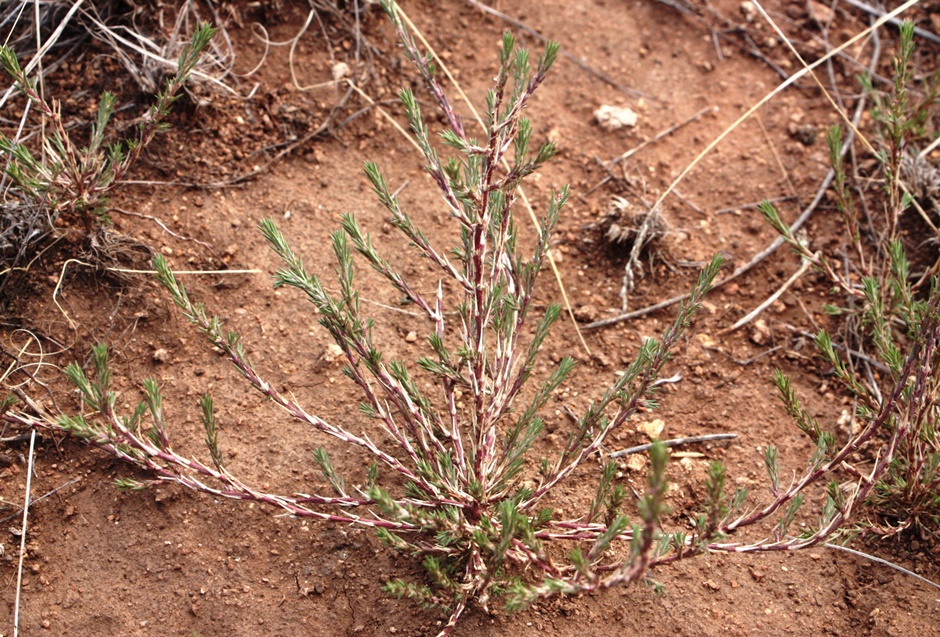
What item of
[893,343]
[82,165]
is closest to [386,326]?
[82,165]

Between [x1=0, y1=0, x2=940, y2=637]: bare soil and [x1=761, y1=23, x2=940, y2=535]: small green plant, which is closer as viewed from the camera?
[x1=761, y1=23, x2=940, y2=535]: small green plant

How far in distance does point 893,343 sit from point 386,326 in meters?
1.69

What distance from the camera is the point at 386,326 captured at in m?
2.96

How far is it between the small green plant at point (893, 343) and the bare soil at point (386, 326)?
109mm

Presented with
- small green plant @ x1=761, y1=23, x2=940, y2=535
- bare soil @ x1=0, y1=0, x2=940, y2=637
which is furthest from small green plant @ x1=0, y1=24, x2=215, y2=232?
small green plant @ x1=761, y1=23, x2=940, y2=535

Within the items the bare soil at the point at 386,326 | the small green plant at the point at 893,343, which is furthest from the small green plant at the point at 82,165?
the small green plant at the point at 893,343

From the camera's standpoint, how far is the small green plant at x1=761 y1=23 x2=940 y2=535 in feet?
7.59

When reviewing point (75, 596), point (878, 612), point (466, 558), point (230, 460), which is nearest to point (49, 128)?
point (230, 460)

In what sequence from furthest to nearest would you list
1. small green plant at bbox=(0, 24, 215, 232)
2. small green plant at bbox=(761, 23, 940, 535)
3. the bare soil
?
small green plant at bbox=(0, 24, 215, 232)
the bare soil
small green plant at bbox=(761, 23, 940, 535)

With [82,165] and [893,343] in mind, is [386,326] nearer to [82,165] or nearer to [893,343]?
[82,165]

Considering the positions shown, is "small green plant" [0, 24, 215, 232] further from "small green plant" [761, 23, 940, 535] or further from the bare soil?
"small green plant" [761, 23, 940, 535]

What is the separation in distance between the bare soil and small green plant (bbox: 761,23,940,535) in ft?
0.36

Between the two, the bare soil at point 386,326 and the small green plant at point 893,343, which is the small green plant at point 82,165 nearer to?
the bare soil at point 386,326

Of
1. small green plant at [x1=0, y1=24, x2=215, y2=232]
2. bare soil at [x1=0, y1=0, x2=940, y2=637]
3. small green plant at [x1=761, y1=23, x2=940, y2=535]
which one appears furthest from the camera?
small green plant at [x1=0, y1=24, x2=215, y2=232]
